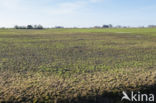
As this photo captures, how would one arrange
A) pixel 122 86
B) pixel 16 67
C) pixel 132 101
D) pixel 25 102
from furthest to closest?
pixel 16 67 < pixel 122 86 < pixel 132 101 < pixel 25 102

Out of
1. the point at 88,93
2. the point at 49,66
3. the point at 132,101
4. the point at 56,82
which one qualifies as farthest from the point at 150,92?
the point at 49,66

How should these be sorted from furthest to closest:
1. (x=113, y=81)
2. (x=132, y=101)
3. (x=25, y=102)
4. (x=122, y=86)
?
(x=113, y=81) → (x=122, y=86) → (x=132, y=101) → (x=25, y=102)

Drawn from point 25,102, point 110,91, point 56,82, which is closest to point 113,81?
point 110,91

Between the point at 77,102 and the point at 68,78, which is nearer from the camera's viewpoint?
the point at 77,102

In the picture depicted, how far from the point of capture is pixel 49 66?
9180 millimetres

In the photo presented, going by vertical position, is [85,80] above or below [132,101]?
above

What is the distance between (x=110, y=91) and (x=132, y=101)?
98cm

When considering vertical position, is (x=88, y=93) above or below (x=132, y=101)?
above

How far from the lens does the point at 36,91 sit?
18.9 ft

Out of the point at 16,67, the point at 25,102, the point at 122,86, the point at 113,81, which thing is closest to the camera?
the point at 25,102

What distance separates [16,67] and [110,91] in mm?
6342

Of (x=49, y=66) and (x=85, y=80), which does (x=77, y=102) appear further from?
(x=49, y=66)

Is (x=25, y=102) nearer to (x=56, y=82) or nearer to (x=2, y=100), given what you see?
(x=2, y=100)

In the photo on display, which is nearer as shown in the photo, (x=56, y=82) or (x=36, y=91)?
(x=36, y=91)
